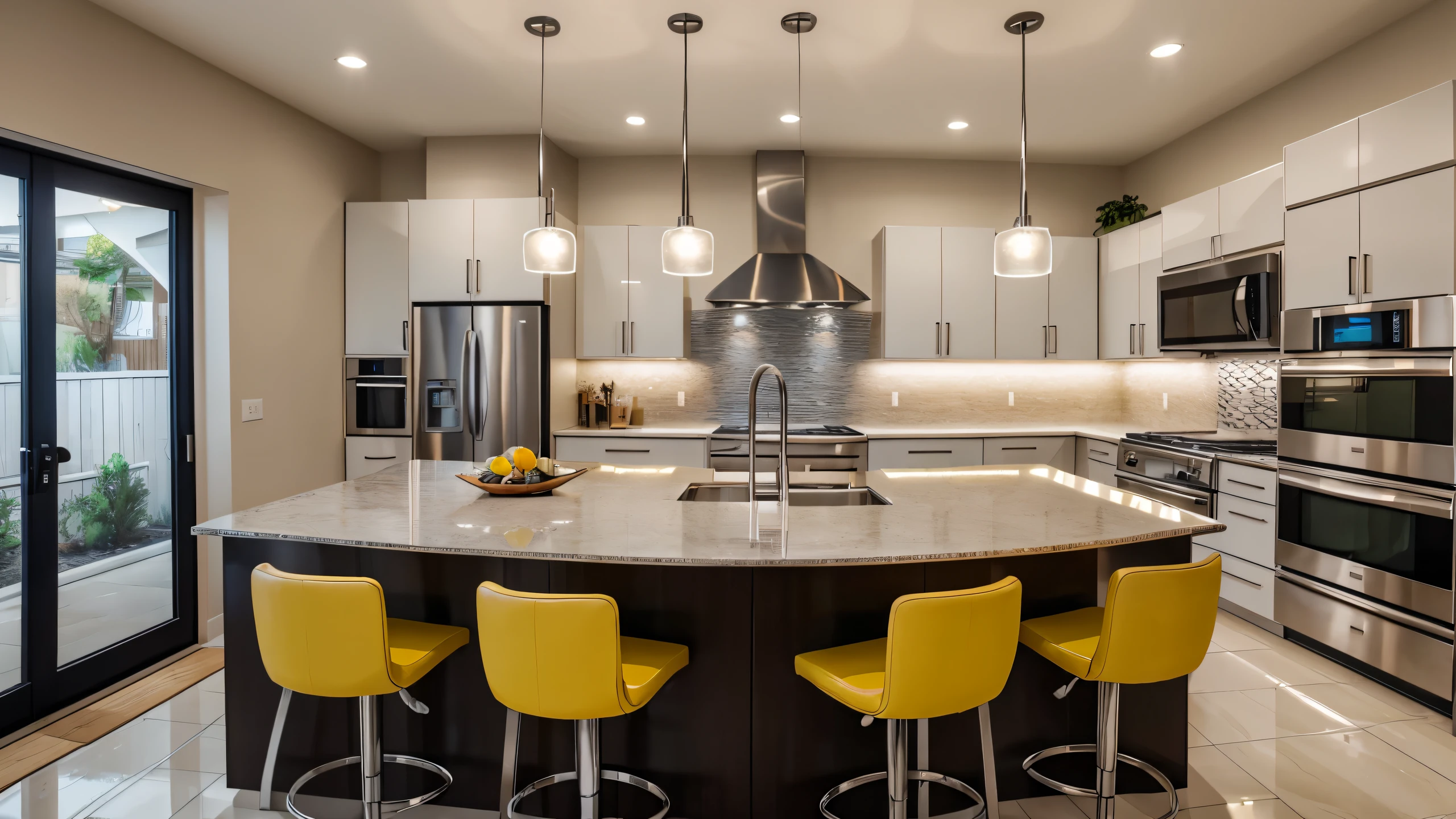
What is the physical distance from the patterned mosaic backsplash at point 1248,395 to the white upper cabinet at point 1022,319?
106cm

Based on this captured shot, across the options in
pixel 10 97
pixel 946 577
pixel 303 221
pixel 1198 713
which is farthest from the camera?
pixel 303 221

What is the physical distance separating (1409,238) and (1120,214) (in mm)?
2215

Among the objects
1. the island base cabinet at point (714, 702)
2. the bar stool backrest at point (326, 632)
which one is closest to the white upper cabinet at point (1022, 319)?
the island base cabinet at point (714, 702)

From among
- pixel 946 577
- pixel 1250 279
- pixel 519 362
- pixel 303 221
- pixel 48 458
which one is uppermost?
pixel 303 221

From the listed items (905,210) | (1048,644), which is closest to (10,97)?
(1048,644)

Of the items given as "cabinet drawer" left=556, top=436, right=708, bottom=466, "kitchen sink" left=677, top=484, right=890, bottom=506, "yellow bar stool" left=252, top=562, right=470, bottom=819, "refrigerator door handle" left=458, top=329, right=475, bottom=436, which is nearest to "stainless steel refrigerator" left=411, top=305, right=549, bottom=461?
"refrigerator door handle" left=458, top=329, right=475, bottom=436

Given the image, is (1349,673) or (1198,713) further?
(1349,673)

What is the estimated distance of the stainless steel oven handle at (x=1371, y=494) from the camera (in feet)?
8.75

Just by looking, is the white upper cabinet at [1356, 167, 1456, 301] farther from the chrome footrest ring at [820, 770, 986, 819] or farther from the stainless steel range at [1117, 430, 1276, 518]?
the chrome footrest ring at [820, 770, 986, 819]

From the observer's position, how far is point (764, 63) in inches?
137

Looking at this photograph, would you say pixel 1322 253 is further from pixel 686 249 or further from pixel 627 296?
pixel 627 296

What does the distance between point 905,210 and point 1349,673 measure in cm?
355

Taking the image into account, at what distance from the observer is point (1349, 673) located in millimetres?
3090

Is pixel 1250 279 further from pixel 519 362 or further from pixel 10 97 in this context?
pixel 10 97
